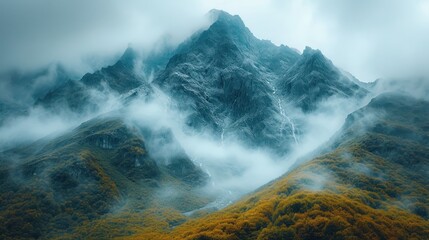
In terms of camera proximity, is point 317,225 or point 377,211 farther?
point 377,211

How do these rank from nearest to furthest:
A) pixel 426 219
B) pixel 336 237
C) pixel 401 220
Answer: pixel 336 237
pixel 401 220
pixel 426 219

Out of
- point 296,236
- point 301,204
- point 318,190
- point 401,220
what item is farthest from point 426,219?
point 296,236

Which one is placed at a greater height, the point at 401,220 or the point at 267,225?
the point at 267,225

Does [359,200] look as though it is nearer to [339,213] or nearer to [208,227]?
[339,213]

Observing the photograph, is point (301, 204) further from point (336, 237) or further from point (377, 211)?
point (377, 211)

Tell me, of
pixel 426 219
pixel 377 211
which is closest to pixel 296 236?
pixel 377 211

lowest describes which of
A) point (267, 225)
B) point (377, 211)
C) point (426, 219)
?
point (426, 219)

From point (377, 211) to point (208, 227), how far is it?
78.3 meters

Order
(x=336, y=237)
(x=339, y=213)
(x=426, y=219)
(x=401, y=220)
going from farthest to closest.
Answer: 1. (x=426, y=219)
2. (x=401, y=220)
3. (x=339, y=213)
4. (x=336, y=237)

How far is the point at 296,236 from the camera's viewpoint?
498 feet

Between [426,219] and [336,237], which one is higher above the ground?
[336,237]

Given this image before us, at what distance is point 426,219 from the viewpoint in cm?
18712

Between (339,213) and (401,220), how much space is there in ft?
111

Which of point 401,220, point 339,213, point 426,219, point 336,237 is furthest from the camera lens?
point 426,219
